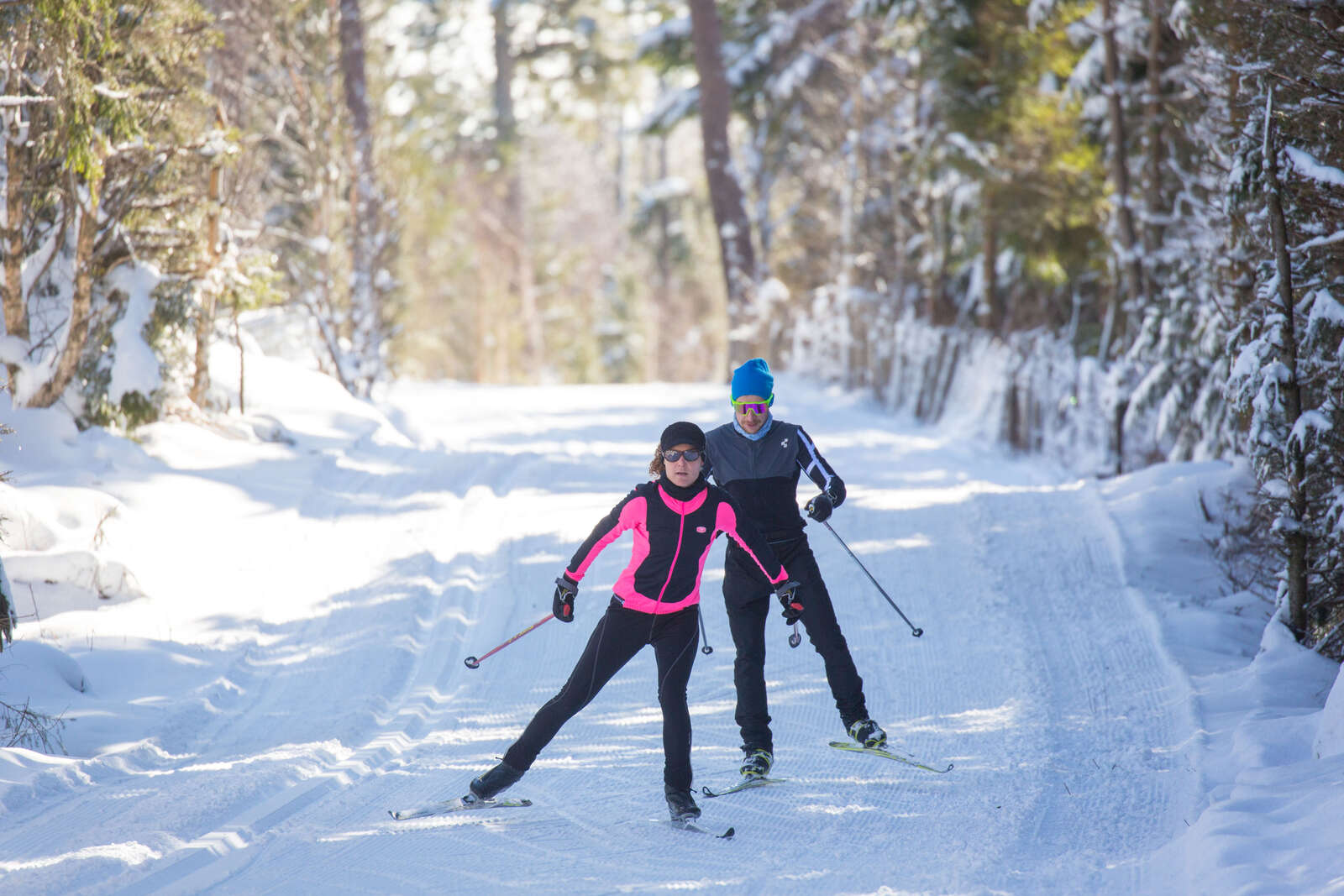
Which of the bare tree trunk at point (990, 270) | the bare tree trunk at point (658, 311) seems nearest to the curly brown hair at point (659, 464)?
the bare tree trunk at point (990, 270)

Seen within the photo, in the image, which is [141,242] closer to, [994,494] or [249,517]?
[249,517]

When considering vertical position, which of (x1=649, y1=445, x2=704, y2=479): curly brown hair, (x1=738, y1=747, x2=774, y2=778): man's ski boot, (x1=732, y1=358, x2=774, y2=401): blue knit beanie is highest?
(x1=732, y1=358, x2=774, y2=401): blue knit beanie

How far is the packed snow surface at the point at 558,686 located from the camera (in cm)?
457

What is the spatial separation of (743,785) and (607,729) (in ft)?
4.08

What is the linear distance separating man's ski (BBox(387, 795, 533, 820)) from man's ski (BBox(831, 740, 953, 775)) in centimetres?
171

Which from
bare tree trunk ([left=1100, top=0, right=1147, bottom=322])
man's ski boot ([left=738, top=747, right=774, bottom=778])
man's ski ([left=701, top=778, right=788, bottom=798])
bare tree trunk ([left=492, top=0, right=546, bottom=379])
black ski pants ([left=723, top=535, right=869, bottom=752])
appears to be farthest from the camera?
bare tree trunk ([left=492, top=0, right=546, bottom=379])

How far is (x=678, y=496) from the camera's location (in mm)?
4980

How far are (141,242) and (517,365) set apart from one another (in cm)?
3306

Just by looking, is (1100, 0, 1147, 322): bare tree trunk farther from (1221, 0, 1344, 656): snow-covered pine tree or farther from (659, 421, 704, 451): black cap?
(659, 421, 704, 451): black cap

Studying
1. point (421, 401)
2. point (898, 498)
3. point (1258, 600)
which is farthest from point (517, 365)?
point (1258, 600)

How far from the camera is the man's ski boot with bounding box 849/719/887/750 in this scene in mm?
5852

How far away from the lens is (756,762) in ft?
18.2

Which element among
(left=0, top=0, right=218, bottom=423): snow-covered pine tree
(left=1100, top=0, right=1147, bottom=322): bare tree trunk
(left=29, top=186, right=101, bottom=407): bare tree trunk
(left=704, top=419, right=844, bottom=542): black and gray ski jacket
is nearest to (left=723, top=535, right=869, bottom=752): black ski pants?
(left=704, top=419, right=844, bottom=542): black and gray ski jacket

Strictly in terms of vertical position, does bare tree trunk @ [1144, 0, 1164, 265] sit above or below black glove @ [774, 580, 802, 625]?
above
